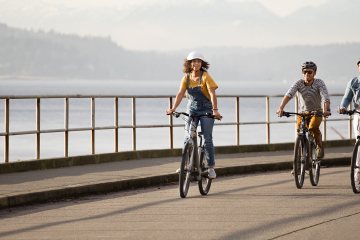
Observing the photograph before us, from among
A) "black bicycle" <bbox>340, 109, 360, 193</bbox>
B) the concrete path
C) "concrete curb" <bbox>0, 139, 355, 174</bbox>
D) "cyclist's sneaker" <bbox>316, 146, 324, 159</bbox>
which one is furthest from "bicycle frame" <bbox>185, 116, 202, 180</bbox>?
"concrete curb" <bbox>0, 139, 355, 174</bbox>

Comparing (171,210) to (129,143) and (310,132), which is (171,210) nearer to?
(310,132)

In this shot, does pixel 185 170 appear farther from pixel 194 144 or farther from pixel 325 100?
pixel 325 100

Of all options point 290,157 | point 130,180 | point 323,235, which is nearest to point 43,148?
point 290,157

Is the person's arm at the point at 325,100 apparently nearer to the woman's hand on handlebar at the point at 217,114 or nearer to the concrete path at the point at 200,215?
the concrete path at the point at 200,215

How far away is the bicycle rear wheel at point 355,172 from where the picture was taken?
48.8ft

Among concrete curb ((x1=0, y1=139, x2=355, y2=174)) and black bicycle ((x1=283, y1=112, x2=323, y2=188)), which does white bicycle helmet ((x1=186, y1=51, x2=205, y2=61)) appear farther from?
concrete curb ((x1=0, y1=139, x2=355, y2=174))

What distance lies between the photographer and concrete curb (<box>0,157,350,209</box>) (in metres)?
14.2

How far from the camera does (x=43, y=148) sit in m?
73.1

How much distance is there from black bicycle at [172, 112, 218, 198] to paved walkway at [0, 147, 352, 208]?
4.90 feet

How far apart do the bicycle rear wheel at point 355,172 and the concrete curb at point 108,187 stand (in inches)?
131

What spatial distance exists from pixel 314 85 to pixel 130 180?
3049mm

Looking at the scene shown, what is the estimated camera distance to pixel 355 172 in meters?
15.2

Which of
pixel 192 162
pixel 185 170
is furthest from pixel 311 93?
pixel 185 170

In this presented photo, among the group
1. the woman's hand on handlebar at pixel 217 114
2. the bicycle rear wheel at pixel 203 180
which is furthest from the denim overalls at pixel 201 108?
the woman's hand on handlebar at pixel 217 114
